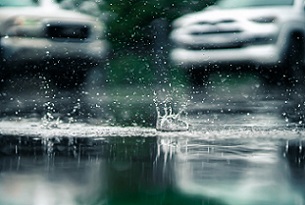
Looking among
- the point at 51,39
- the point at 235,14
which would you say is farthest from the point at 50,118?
the point at 235,14

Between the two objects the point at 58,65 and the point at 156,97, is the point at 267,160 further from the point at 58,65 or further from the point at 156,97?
the point at 58,65

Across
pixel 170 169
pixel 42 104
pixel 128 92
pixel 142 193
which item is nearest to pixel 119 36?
pixel 128 92

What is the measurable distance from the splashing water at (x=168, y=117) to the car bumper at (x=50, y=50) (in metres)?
0.99

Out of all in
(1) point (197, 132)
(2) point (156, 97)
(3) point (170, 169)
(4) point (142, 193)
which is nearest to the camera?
(4) point (142, 193)

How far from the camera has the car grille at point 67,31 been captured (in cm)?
743

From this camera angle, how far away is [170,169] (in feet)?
16.7

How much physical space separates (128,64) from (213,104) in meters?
1.10

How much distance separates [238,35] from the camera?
7.25 m

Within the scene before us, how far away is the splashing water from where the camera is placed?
6.84m

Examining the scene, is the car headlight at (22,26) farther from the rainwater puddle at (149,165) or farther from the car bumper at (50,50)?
the rainwater puddle at (149,165)

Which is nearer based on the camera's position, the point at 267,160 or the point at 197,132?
the point at 267,160

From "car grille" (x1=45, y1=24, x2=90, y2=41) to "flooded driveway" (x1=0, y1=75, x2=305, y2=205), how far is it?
59 centimetres

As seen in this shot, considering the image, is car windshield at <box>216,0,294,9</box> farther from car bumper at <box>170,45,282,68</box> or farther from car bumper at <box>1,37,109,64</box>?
car bumper at <box>1,37,109,64</box>

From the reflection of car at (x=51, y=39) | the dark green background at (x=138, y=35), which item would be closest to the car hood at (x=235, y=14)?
the dark green background at (x=138, y=35)
